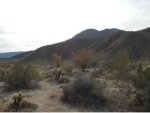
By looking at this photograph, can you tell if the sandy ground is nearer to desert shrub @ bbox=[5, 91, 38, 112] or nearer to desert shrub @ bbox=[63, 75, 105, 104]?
desert shrub @ bbox=[5, 91, 38, 112]

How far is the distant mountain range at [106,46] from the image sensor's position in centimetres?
6079

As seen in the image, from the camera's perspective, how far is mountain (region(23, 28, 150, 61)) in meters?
60.9

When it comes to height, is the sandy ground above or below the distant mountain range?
below

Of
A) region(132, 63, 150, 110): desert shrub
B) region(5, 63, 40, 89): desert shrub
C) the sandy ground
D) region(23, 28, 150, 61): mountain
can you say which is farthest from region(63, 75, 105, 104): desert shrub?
region(23, 28, 150, 61): mountain

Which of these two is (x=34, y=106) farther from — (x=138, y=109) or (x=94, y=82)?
(x=138, y=109)

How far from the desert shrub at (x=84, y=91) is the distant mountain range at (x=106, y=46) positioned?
1557 inches

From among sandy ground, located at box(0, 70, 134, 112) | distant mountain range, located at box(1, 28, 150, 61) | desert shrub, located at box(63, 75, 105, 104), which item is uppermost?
distant mountain range, located at box(1, 28, 150, 61)

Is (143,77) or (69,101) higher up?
(143,77)

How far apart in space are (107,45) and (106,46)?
1.65ft

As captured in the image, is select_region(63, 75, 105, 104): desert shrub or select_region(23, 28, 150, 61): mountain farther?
select_region(23, 28, 150, 61): mountain

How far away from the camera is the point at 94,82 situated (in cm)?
1232

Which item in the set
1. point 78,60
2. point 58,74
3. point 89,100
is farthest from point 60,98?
point 78,60

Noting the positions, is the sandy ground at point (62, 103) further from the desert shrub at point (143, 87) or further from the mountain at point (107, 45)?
the mountain at point (107, 45)

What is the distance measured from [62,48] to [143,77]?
79.0m
